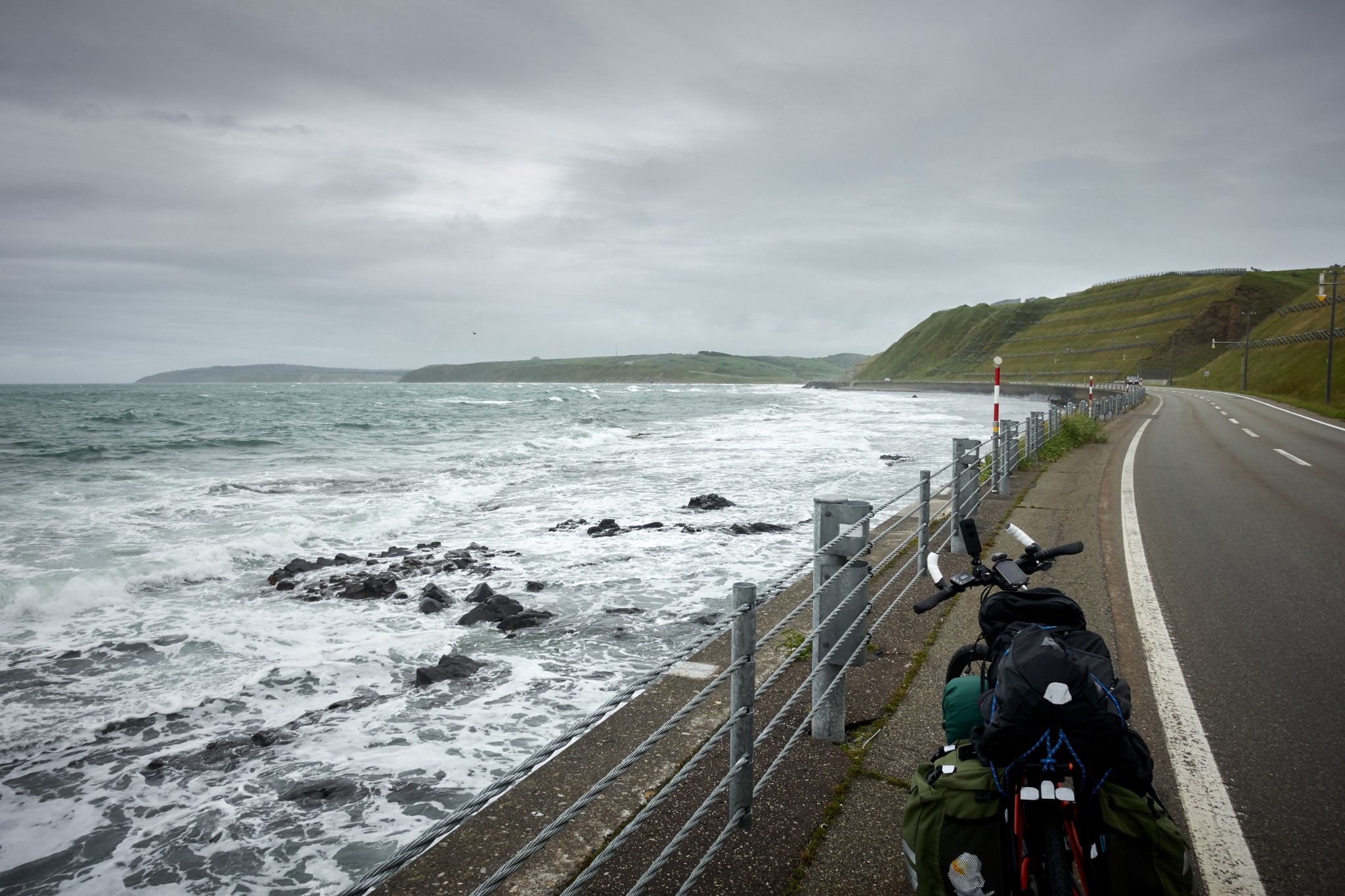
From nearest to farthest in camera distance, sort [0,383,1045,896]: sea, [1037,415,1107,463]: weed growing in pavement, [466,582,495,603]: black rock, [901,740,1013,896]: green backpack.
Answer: [901,740,1013,896]: green backpack < [0,383,1045,896]: sea < [466,582,495,603]: black rock < [1037,415,1107,463]: weed growing in pavement

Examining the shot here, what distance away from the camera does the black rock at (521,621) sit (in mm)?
7457

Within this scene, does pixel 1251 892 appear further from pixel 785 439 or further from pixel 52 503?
pixel 785 439

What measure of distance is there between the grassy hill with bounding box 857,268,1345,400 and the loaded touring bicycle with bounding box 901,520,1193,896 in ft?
251

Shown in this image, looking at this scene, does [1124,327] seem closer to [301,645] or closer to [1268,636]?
[1268,636]

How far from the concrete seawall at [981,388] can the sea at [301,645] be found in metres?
14.1

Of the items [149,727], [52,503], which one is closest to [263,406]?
[52,503]

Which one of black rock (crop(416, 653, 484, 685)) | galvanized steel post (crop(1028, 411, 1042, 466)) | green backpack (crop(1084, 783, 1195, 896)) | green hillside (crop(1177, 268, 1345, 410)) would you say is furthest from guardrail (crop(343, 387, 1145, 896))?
green hillside (crop(1177, 268, 1345, 410))

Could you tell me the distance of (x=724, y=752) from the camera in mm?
3770

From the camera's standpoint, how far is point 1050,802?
1927 mm

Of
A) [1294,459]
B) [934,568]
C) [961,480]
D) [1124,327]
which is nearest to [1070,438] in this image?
[1294,459]

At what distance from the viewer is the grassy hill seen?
85.4 metres

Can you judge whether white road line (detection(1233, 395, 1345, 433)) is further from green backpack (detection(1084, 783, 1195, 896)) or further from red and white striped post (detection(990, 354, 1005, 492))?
green backpack (detection(1084, 783, 1195, 896))

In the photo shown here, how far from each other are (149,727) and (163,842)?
1.72m

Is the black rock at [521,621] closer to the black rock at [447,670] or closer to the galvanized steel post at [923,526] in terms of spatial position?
the black rock at [447,670]
